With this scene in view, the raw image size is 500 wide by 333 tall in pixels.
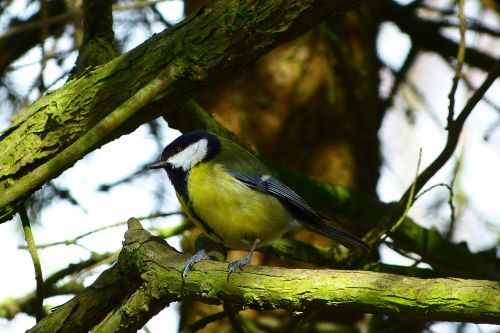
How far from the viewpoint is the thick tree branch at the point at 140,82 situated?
2344 mm

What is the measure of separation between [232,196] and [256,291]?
3.09 ft

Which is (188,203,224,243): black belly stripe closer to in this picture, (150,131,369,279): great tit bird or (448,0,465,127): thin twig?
(150,131,369,279): great tit bird

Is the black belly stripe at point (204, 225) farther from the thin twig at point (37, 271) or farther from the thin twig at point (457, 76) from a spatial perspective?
the thin twig at point (457, 76)

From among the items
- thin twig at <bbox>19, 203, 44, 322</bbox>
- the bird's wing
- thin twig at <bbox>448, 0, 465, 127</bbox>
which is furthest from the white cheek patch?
thin twig at <bbox>448, 0, 465, 127</bbox>

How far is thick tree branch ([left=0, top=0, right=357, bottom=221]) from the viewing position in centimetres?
234

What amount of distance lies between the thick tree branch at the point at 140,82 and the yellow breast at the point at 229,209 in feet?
1.42

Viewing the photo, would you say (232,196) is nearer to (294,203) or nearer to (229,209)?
(229,209)

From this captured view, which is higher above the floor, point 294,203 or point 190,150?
point 190,150

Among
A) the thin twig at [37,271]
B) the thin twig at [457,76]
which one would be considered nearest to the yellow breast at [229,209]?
the thin twig at [37,271]

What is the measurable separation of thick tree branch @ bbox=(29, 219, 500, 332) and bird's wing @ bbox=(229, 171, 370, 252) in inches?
24.2

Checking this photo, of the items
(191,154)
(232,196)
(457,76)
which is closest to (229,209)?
(232,196)

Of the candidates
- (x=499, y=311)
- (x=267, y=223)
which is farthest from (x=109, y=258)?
(x=499, y=311)

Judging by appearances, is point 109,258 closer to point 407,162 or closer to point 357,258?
point 357,258

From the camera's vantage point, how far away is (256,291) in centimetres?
199
